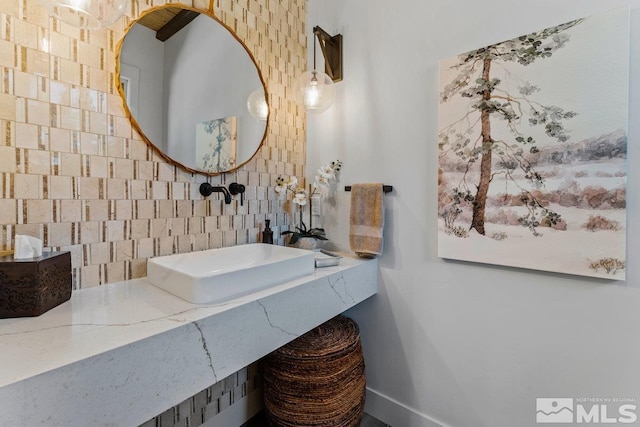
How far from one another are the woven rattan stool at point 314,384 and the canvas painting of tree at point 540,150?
28.0 inches

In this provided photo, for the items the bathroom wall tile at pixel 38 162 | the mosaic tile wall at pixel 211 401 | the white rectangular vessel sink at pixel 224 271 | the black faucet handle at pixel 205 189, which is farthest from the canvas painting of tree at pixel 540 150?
the bathroom wall tile at pixel 38 162

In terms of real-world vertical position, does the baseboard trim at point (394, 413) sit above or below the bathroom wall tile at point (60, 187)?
below

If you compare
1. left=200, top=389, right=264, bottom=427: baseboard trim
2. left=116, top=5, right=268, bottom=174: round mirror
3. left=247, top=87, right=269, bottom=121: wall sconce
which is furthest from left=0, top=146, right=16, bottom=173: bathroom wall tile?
left=200, top=389, right=264, bottom=427: baseboard trim

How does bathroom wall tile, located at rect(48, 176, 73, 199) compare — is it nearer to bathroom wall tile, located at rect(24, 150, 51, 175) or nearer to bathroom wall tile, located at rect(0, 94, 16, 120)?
bathroom wall tile, located at rect(24, 150, 51, 175)

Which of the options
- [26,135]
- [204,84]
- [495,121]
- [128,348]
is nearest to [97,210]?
[26,135]

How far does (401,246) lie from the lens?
158 cm

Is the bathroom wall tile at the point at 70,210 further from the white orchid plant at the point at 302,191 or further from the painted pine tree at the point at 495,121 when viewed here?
the painted pine tree at the point at 495,121

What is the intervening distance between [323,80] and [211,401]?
1.78 meters

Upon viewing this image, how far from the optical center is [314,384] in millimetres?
1349

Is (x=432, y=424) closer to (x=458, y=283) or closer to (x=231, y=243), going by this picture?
(x=458, y=283)

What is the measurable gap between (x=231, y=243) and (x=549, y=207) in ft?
4.66

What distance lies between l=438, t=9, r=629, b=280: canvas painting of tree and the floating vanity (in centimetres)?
84

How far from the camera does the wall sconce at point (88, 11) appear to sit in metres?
0.94

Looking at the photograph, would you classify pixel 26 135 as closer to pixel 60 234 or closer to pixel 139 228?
pixel 60 234
